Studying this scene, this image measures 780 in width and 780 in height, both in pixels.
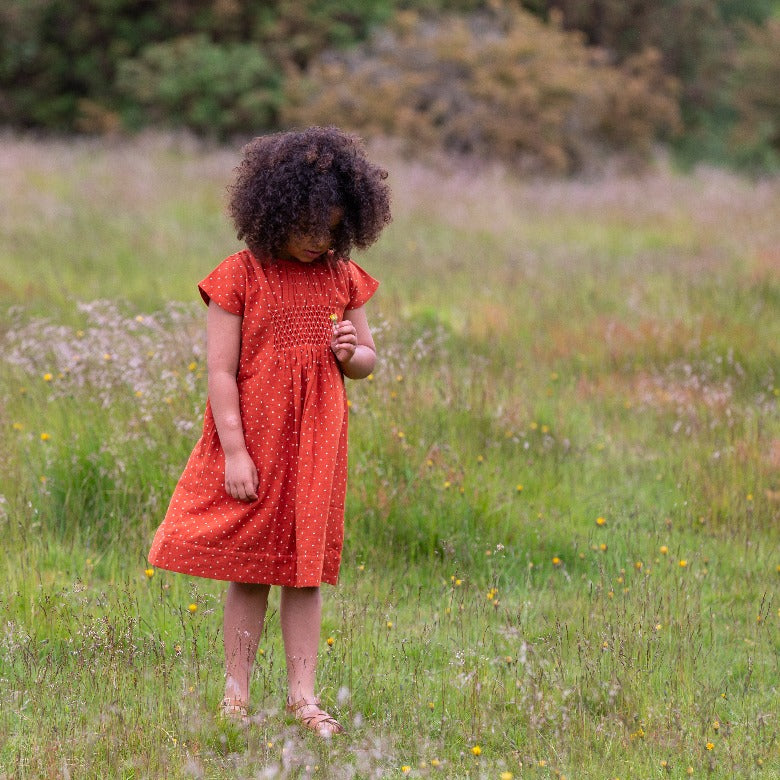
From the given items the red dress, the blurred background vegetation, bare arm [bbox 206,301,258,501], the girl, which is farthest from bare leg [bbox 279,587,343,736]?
the blurred background vegetation

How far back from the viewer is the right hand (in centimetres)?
302

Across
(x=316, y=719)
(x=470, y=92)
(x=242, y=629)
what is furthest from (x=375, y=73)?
(x=316, y=719)

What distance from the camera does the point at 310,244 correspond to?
3078 millimetres

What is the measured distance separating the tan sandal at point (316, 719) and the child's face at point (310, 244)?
4.10 ft

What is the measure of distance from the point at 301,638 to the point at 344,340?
861 mm

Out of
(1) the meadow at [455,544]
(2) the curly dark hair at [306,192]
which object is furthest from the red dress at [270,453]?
(1) the meadow at [455,544]

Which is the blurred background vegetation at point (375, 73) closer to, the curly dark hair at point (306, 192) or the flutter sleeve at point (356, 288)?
the flutter sleeve at point (356, 288)

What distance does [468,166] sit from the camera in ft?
56.4

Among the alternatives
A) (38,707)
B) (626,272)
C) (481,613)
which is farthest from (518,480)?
(626,272)

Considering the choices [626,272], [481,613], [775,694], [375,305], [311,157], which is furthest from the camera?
[626,272]

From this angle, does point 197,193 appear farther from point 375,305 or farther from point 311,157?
point 311,157

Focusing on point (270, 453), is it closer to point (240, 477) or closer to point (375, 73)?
point (240, 477)

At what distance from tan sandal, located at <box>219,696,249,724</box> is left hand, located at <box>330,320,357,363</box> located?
1004 mm

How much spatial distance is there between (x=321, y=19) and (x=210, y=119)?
→ 2.98 metres
